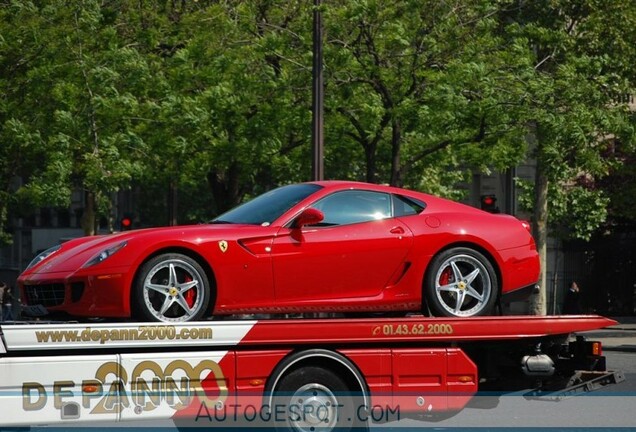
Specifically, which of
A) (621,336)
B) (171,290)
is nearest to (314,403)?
(171,290)

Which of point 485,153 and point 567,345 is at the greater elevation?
point 485,153

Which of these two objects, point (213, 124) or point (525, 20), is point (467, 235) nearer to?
point (213, 124)

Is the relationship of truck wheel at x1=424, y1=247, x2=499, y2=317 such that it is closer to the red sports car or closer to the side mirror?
the red sports car

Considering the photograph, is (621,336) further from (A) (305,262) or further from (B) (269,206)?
(A) (305,262)

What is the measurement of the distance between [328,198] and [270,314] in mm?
1075

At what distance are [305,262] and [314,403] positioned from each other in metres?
1.07

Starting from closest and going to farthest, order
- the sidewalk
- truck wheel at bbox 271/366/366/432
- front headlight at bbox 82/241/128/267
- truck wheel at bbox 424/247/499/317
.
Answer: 1. front headlight at bbox 82/241/128/267
2. truck wheel at bbox 271/366/366/432
3. truck wheel at bbox 424/247/499/317
4. the sidewalk

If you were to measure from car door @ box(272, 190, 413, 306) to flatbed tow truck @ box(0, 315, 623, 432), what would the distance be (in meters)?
0.33

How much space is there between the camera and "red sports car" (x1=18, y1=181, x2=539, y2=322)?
9406 mm

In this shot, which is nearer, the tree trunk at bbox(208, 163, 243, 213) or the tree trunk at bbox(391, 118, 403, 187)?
the tree trunk at bbox(391, 118, 403, 187)

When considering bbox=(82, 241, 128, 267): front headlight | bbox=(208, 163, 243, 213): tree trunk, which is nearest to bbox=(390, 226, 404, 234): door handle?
bbox=(82, 241, 128, 267): front headlight

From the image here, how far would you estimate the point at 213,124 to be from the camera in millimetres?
25750

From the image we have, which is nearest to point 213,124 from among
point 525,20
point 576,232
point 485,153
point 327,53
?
point 327,53

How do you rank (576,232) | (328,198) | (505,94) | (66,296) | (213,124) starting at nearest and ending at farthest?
1. (66,296)
2. (328,198)
3. (505,94)
4. (213,124)
5. (576,232)
